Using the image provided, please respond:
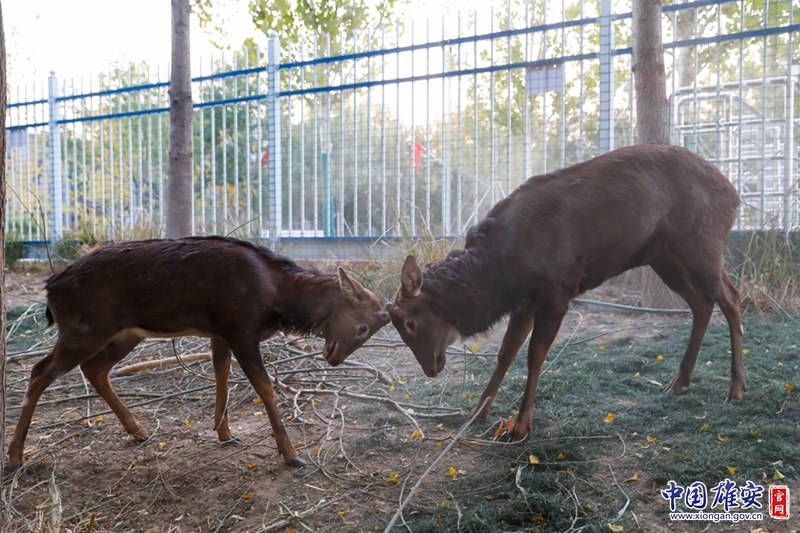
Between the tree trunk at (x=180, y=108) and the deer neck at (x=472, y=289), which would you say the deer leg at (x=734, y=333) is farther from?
the tree trunk at (x=180, y=108)

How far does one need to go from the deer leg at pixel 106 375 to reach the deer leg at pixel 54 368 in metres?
0.31

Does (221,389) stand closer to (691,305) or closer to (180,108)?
(691,305)

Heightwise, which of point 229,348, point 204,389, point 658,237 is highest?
point 658,237

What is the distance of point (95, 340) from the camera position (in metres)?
3.92

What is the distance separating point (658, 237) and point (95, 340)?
3.50 meters

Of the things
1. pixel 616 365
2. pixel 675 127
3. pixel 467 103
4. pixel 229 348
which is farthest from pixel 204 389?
pixel 467 103

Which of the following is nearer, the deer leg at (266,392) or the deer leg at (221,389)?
the deer leg at (266,392)

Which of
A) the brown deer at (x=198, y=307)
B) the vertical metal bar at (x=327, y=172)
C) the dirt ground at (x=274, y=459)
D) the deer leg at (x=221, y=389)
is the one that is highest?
the vertical metal bar at (x=327, y=172)

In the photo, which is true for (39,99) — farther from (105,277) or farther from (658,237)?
(658,237)

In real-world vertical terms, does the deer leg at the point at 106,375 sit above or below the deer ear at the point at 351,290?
below

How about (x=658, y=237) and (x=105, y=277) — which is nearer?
(x=105, y=277)

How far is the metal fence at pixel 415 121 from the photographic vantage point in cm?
810

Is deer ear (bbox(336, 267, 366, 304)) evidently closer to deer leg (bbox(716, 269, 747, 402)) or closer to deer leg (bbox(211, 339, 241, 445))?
deer leg (bbox(211, 339, 241, 445))

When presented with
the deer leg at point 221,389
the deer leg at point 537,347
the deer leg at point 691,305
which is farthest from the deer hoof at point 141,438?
the deer leg at point 691,305
